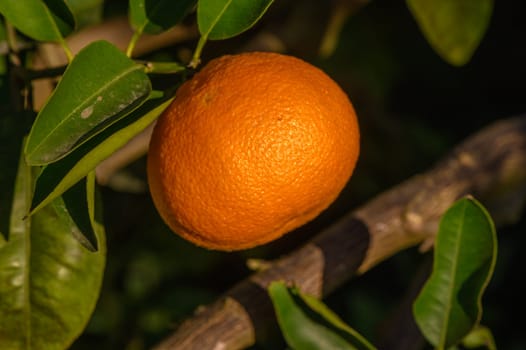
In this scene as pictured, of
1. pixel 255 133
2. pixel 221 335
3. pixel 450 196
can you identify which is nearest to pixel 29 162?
pixel 255 133

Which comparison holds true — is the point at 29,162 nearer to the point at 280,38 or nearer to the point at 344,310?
the point at 280,38

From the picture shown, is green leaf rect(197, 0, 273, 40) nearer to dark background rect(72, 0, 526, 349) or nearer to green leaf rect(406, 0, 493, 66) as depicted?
green leaf rect(406, 0, 493, 66)

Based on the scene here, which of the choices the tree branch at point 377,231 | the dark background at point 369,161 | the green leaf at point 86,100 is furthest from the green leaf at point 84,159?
the dark background at point 369,161

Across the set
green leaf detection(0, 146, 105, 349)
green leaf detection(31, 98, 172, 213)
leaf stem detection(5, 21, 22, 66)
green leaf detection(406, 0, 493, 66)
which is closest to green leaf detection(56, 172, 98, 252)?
green leaf detection(31, 98, 172, 213)

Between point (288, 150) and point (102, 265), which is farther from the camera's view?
point (102, 265)

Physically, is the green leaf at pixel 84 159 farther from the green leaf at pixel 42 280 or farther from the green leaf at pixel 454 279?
the green leaf at pixel 454 279

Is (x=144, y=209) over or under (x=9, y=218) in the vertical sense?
under
